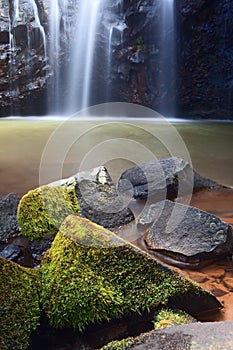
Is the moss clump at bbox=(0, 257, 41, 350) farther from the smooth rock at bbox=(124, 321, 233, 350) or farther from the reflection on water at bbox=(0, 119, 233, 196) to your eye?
the reflection on water at bbox=(0, 119, 233, 196)

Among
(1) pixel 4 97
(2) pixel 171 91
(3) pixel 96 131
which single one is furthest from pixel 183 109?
(1) pixel 4 97

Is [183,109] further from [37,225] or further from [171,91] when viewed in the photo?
[37,225]

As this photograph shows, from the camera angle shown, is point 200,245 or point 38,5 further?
point 38,5

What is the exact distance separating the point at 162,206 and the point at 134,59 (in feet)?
39.6

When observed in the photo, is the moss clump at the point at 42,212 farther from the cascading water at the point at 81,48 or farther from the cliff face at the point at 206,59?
the cliff face at the point at 206,59

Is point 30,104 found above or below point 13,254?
above

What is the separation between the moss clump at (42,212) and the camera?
2650mm

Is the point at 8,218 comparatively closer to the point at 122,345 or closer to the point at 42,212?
the point at 42,212

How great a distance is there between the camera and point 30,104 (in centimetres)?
1428

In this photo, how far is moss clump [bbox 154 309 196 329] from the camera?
1659 mm

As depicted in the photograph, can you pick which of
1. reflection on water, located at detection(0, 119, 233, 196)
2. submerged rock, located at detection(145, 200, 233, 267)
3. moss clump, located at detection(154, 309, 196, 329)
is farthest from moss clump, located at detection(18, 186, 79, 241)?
reflection on water, located at detection(0, 119, 233, 196)

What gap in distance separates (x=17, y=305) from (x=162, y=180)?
8.76 feet

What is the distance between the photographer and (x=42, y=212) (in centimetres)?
267

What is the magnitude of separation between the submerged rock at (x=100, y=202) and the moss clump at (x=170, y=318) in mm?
1459
